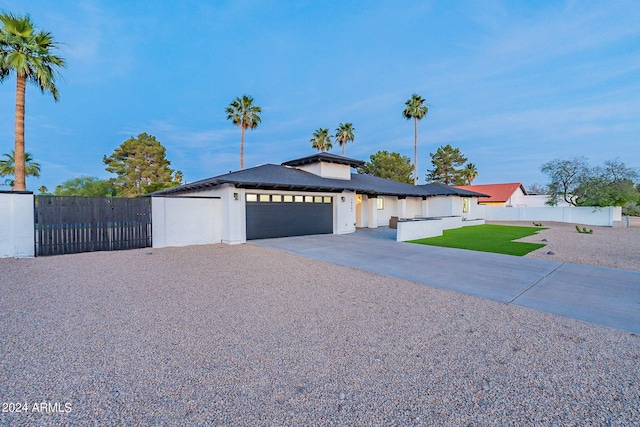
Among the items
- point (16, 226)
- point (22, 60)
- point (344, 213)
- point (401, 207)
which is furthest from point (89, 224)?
point (401, 207)

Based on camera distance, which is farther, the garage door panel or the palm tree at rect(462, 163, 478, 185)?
the palm tree at rect(462, 163, 478, 185)

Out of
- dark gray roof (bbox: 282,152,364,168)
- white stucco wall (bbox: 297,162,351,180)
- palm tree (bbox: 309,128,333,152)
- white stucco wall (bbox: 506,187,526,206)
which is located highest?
palm tree (bbox: 309,128,333,152)

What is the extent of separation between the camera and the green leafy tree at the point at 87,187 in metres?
34.0

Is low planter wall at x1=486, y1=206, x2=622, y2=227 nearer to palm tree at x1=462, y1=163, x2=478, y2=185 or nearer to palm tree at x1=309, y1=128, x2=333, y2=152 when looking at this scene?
palm tree at x1=462, y1=163, x2=478, y2=185

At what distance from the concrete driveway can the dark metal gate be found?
591 cm

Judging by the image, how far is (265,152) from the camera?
168 feet

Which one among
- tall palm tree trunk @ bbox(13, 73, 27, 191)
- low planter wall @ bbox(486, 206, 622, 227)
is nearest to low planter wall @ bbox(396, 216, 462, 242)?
low planter wall @ bbox(486, 206, 622, 227)

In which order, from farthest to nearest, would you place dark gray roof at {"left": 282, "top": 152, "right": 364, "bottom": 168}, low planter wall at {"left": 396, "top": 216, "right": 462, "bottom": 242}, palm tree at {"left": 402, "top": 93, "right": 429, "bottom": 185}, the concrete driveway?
1. palm tree at {"left": 402, "top": 93, "right": 429, "bottom": 185}
2. dark gray roof at {"left": 282, "top": 152, "right": 364, "bottom": 168}
3. low planter wall at {"left": 396, "top": 216, "right": 462, "bottom": 242}
4. the concrete driveway

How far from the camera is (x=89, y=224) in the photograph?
9.73m

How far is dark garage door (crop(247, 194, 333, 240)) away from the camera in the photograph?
13.1 m

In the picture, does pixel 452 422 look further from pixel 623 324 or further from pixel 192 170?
pixel 192 170

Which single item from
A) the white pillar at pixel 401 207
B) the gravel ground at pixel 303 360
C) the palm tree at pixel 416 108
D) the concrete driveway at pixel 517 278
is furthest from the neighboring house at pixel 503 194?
the gravel ground at pixel 303 360

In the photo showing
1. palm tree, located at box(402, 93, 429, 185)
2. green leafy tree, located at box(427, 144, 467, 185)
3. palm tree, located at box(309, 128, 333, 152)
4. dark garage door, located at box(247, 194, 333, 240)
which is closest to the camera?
dark garage door, located at box(247, 194, 333, 240)

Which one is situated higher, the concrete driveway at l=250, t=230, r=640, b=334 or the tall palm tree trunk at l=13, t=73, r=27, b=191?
the tall palm tree trunk at l=13, t=73, r=27, b=191
